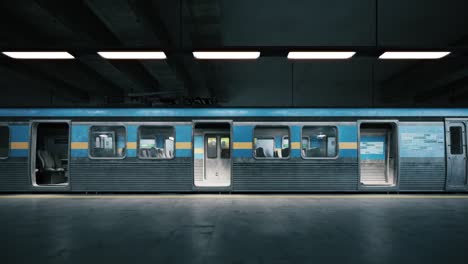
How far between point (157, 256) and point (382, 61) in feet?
41.3

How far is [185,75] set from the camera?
13.2 meters

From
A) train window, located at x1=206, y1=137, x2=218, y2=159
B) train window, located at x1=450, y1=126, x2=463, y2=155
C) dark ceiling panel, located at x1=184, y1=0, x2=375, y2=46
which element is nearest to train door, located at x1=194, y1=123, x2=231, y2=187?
train window, located at x1=206, y1=137, x2=218, y2=159

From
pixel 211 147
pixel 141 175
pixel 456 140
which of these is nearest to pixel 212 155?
pixel 211 147

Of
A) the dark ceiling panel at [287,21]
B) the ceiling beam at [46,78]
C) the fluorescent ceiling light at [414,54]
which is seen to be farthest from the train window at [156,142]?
the fluorescent ceiling light at [414,54]

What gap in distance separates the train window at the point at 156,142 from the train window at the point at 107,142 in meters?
0.50

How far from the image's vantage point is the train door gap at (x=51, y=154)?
9742 mm

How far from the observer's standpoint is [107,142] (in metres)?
8.30

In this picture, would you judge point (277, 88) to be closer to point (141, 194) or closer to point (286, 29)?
point (286, 29)

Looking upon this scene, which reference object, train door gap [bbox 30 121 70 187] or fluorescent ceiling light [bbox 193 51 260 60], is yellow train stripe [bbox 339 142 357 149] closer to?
fluorescent ceiling light [bbox 193 51 260 60]

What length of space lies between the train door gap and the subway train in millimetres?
1524

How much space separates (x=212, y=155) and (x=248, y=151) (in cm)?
233

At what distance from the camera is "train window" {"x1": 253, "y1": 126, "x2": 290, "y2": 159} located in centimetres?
837

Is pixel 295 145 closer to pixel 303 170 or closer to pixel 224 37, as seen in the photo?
pixel 303 170

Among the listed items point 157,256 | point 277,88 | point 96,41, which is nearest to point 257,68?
point 277,88
